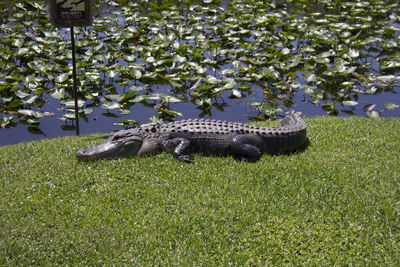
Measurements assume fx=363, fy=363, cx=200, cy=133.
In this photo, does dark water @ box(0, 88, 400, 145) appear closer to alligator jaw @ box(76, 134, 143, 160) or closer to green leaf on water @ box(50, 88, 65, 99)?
green leaf on water @ box(50, 88, 65, 99)

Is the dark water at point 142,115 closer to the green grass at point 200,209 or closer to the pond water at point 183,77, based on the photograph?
the pond water at point 183,77

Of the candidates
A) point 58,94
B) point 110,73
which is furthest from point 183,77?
point 58,94

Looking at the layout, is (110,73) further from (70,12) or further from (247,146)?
(247,146)

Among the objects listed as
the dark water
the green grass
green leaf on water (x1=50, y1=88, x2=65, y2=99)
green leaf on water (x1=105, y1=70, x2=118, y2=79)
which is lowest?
Result: the dark water

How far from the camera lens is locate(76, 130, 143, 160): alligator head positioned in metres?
4.03

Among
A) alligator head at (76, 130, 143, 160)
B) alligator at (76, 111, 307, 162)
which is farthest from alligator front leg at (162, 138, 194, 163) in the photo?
alligator head at (76, 130, 143, 160)

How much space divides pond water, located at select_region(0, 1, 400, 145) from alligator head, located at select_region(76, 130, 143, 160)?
4.11 ft

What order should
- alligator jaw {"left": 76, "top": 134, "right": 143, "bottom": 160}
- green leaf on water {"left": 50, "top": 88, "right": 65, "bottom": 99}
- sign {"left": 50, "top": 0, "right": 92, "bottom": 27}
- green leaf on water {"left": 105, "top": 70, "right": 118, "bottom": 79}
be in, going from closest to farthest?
alligator jaw {"left": 76, "top": 134, "right": 143, "bottom": 160}
sign {"left": 50, "top": 0, "right": 92, "bottom": 27}
green leaf on water {"left": 50, "top": 88, "right": 65, "bottom": 99}
green leaf on water {"left": 105, "top": 70, "right": 118, "bottom": 79}

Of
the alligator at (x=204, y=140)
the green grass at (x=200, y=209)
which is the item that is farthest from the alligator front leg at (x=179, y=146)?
the green grass at (x=200, y=209)

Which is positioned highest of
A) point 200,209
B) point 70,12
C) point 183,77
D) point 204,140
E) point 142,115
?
point 70,12

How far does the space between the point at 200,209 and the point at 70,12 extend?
308cm

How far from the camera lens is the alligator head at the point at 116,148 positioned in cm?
403

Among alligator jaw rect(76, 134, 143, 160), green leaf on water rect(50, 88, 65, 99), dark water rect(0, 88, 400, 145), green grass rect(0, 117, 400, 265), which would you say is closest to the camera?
green grass rect(0, 117, 400, 265)

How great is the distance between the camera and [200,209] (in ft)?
10.6
